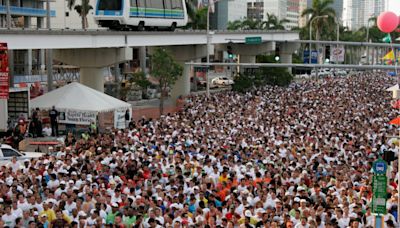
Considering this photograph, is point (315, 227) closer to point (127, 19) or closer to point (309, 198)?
point (309, 198)

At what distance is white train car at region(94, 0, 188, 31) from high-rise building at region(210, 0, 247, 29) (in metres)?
85.4

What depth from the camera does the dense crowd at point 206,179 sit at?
1332cm

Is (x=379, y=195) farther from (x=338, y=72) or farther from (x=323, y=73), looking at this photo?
(x=338, y=72)

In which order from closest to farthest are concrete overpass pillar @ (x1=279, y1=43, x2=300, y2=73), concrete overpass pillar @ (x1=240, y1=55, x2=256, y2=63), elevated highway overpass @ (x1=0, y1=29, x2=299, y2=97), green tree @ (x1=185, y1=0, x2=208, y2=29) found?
1. elevated highway overpass @ (x1=0, y1=29, x2=299, y2=97)
2. concrete overpass pillar @ (x1=240, y1=55, x2=256, y2=63)
3. concrete overpass pillar @ (x1=279, y1=43, x2=300, y2=73)
4. green tree @ (x1=185, y1=0, x2=208, y2=29)

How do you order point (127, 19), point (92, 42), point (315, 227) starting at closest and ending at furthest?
point (315, 227) → point (92, 42) → point (127, 19)

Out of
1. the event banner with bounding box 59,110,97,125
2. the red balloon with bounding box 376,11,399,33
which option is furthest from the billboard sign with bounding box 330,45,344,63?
the red balloon with bounding box 376,11,399,33

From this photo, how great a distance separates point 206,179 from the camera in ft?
54.0

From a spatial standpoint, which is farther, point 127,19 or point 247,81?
point 247,81

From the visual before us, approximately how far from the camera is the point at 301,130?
27.1 m

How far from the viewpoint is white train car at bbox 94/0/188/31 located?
37.6m

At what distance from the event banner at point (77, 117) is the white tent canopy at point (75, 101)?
0.53 ft

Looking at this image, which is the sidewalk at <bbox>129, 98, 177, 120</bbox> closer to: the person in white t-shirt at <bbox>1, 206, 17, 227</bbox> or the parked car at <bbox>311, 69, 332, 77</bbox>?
the person in white t-shirt at <bbox>1, 206, 17, 227</bbox>

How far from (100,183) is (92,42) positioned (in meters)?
20.2

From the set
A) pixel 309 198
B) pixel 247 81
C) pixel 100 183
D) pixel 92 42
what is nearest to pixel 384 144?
pixel 309 198
